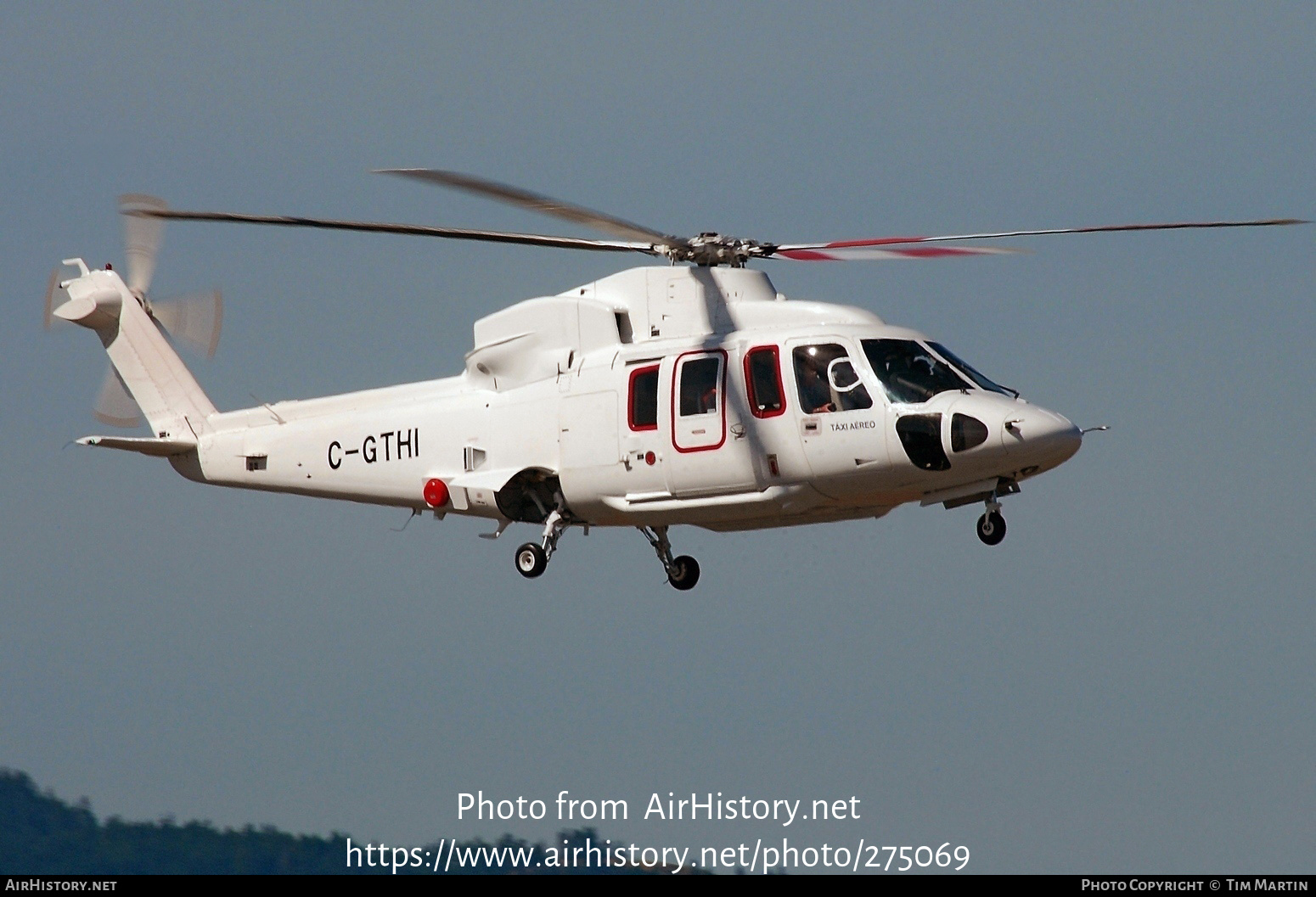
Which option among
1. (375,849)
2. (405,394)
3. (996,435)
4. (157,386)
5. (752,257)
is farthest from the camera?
(375,849)

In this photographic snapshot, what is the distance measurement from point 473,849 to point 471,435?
29.4ft

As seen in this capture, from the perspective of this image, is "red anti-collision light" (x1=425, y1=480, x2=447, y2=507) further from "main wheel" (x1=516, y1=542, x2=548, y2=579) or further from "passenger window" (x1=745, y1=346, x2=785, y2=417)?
"passenger window" (x1=745, y1=346, x2=785, y2=417)

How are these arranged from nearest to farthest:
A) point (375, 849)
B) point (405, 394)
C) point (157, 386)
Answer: point (405, 394) → point (157, 386) → point (375, 849)

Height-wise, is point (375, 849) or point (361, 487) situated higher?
point (361, 487)

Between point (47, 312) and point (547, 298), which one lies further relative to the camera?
point (47, 312)

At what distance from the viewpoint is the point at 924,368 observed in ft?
73.2

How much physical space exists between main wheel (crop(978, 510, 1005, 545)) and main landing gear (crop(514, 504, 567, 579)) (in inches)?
200

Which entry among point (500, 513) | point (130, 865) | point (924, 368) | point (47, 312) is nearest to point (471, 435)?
point (500, 513)

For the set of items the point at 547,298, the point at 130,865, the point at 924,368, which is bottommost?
the point at 130,865

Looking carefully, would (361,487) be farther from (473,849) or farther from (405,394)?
(473,849)

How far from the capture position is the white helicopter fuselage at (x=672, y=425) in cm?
2198

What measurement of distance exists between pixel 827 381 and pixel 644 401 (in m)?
2.21

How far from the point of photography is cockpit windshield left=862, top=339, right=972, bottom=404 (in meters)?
22.1

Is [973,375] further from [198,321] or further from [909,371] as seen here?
[198,321]
